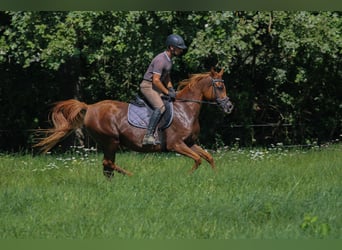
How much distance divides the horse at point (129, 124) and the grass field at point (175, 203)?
0.43 m

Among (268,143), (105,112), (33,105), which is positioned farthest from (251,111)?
(105,112)

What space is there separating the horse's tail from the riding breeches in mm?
1282

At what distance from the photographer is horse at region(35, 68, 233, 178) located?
13312 mm

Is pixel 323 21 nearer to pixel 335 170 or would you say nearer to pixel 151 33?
pixel 151 33

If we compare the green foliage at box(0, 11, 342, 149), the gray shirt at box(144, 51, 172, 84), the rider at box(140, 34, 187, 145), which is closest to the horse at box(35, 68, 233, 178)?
the rider at box(140, 34, 187, 145)

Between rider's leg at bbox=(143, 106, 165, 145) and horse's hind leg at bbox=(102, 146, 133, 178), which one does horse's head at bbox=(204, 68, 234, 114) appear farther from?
horse's hind leg at bbox=(102, 146, 133, 178)

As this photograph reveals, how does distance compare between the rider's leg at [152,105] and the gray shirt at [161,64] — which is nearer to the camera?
the gray shirt at [161,64]

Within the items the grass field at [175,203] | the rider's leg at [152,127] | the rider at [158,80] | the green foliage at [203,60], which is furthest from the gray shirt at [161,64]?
the green foliage at [203,60]

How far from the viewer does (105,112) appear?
13.5 meters

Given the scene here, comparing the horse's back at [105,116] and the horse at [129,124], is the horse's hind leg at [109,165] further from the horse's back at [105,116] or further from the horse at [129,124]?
the horse's back at [105,116]

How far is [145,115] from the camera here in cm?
1327

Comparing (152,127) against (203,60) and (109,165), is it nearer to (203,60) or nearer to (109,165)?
(109,165)

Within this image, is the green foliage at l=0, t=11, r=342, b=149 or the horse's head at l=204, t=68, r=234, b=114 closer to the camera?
the horse's head at l=204, t=68, r=234, b=114

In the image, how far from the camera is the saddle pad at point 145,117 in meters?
13.2
